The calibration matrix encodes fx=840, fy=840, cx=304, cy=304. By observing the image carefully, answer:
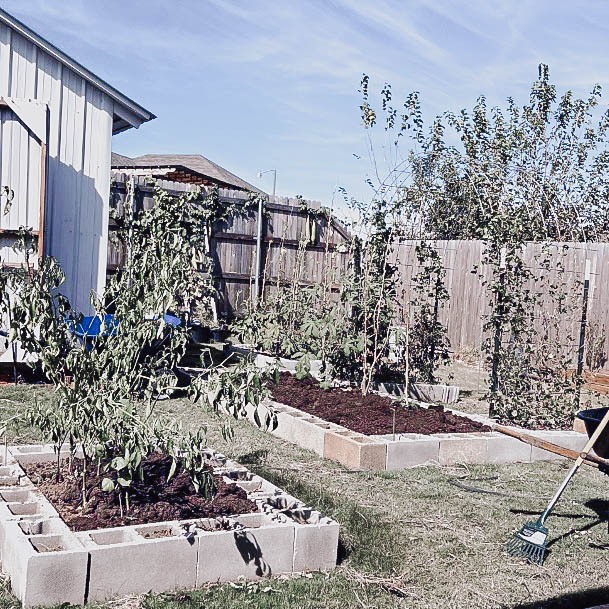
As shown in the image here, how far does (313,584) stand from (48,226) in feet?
23.2

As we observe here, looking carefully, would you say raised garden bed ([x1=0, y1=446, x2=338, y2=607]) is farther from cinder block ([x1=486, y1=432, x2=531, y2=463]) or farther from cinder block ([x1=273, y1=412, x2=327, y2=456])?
cinder block ([x1=486, y1=432, x2=531, y2=463])

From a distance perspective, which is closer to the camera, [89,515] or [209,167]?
[89,515]

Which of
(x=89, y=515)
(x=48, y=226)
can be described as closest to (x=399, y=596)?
(x=89, y=515)

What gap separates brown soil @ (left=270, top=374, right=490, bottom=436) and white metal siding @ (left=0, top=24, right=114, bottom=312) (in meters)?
3.40

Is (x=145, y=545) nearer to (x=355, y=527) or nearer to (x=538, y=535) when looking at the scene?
(x=355, y=527)

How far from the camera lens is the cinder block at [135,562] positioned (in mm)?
3738

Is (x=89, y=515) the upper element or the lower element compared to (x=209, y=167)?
lower

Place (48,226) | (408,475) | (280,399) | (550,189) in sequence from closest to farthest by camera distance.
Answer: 1. (408,475)
2. (280,399)
3. (48,226)
4. (550,189)

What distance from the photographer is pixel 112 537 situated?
400 centimetres

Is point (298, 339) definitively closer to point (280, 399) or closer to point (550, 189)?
point (280, 399)

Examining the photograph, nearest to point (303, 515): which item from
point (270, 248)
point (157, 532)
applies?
point (157, 532)

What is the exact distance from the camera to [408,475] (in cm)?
628

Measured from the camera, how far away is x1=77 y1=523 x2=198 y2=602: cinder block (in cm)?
374

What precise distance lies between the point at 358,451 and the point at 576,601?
2.36m
